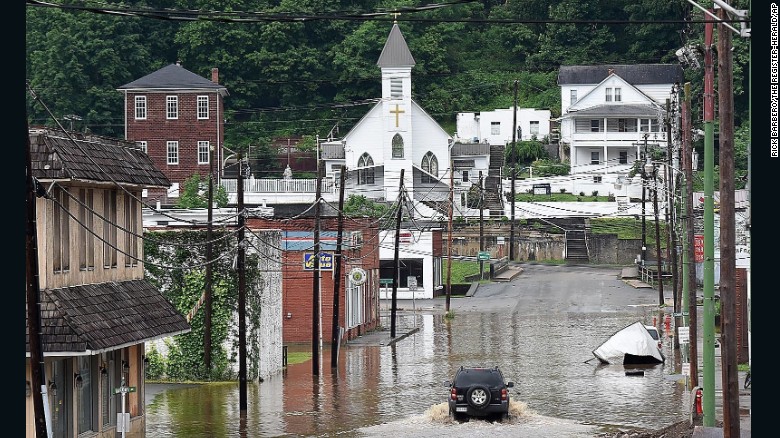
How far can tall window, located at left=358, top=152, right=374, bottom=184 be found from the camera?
94.6m

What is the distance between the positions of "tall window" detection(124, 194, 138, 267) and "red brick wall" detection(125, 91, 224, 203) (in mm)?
63446

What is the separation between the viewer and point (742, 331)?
42.6m

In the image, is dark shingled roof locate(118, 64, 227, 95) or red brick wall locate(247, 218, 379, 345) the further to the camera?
dark shingled roof locate(118, 64, 227, 95)

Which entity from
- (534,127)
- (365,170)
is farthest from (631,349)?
(534,127)

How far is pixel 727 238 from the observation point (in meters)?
23.2

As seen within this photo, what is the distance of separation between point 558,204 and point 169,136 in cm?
2681

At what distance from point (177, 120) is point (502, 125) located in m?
26.7

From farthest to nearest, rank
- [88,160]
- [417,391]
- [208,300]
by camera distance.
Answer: [208,300] < [417,391] < [88,160]

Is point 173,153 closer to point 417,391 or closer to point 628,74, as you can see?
point 628,74

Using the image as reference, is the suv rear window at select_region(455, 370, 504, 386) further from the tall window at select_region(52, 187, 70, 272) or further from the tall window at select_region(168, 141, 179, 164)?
the tall window at select_region(168, 141, 179, 164)

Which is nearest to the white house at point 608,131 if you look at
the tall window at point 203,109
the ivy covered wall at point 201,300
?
the tall window at point 203,109

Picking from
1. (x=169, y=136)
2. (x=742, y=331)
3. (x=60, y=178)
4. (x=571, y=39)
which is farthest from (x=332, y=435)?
(x=571, y=39)

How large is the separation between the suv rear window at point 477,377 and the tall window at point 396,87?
6045 cm

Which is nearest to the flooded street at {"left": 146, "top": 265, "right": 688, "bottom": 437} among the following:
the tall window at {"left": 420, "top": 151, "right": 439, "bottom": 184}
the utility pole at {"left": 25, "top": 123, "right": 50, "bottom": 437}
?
the utility pole at {"left": 25, "top": 123, "right": 50, "bottom": 437}
